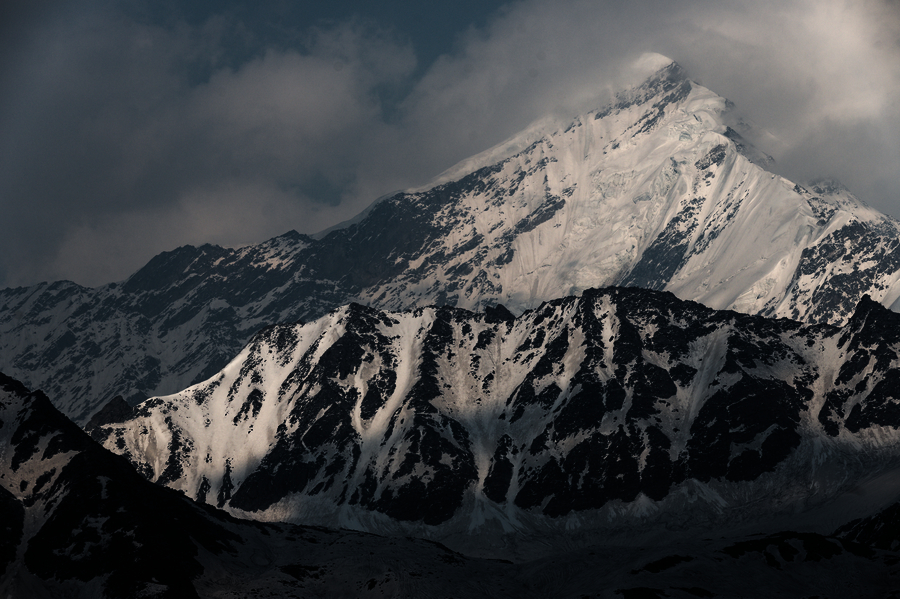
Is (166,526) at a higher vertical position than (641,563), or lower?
higher

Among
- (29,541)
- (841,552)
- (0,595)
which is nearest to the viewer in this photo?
(0,595)

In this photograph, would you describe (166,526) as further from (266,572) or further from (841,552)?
(841,552)

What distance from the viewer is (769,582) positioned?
161 metres

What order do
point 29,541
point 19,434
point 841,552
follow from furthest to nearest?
point 19,434 < point 841,552 < point 29,541

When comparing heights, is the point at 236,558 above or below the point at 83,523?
below

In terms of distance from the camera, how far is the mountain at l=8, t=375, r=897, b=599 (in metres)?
153

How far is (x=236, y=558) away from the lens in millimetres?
174750

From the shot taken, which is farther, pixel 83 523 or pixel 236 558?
pixel 236 558

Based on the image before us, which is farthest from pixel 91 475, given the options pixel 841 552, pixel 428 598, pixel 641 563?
pixel 841 552

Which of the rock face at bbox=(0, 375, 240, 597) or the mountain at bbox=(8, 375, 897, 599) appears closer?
the rock face at bbox=(0, 375, 240, 597)

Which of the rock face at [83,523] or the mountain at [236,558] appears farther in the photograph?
the mountain at [236,558]

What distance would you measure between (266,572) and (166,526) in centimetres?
1899

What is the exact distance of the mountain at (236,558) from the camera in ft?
502

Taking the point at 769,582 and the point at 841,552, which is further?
the point at 841,552
